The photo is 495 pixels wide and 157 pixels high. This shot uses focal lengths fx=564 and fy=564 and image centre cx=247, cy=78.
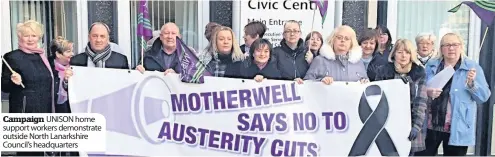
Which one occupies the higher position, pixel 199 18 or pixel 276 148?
pixel 199 18

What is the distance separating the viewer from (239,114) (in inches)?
110

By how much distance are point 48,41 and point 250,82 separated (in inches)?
39.4

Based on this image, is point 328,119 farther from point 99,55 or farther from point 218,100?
point 99,55

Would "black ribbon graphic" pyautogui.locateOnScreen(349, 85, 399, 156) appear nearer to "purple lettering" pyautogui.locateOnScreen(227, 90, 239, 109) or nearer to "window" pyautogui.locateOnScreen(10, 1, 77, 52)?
"purple lettering" pyautogui.locateOnScreen(227, 90, 239, 109)

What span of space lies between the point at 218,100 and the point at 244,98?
13 cm

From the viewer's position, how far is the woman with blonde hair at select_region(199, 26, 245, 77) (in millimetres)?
2754

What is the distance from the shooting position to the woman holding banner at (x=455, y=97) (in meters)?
2.83

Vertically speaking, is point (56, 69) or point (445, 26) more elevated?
point (445, 26)

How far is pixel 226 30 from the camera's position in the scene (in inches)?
108

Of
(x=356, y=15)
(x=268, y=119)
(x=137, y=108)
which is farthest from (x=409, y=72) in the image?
(x=137, y=108)

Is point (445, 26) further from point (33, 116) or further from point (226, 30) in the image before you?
point (33, 116)

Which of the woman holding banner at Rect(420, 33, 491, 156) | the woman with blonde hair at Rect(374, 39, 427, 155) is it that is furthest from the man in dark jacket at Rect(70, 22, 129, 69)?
the woman holding banner at Rect(420, 33, 491, 156)

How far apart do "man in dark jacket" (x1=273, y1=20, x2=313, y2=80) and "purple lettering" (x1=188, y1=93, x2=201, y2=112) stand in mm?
433

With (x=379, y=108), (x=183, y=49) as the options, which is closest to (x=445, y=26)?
(x=379, y=108)
